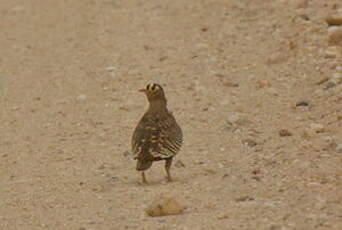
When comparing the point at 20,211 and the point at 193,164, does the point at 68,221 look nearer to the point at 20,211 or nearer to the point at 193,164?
the point at 20,211

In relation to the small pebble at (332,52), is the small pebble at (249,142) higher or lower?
lower

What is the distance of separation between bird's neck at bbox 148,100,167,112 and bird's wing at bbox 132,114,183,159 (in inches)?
7.0

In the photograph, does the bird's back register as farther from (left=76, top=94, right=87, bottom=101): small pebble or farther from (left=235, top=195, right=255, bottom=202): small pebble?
(left=76, top=94, right=87, bottom=101): small pebble

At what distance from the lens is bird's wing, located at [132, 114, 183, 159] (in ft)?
32.2

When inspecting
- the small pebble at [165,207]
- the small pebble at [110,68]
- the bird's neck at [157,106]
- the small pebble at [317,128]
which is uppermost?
the small pebble at [110,68]

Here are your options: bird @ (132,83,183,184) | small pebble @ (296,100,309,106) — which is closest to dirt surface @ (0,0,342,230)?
small pebble @ (296,100,309,106)

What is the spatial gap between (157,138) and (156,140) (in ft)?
0.08

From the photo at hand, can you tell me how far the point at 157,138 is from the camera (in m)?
9.88

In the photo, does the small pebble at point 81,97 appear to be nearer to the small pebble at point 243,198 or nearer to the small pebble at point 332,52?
the small pebble at point 332,52

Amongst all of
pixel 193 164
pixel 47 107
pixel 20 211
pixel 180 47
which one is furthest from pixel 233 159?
pixel 180 47

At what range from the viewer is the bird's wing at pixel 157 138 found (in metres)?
9.81

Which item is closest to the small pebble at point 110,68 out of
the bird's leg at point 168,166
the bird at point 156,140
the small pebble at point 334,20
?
the small pebble at point 334,20

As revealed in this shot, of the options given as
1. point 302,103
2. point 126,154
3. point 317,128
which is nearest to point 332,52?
point 302,103

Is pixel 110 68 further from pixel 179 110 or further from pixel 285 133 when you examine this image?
pixel 285 133
